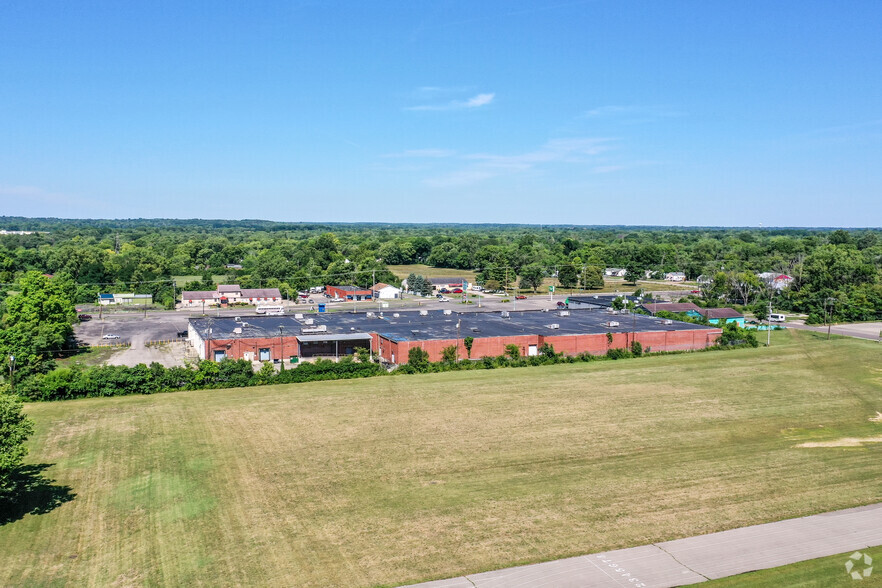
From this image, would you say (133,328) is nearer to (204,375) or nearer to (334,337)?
→ (334,337)

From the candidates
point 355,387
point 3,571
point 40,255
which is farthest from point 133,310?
point 3,571

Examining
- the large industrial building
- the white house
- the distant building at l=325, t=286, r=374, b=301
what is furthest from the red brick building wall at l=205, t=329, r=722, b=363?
the white house

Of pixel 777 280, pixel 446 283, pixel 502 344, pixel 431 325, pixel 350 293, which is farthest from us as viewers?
→ pixel 446 283

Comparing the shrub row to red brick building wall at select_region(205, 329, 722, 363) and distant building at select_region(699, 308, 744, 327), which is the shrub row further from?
distant building at select_region(699, 308, 744, 327)

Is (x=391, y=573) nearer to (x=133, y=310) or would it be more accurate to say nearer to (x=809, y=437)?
(x=809, y=437)

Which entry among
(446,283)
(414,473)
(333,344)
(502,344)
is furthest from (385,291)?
(414,473)

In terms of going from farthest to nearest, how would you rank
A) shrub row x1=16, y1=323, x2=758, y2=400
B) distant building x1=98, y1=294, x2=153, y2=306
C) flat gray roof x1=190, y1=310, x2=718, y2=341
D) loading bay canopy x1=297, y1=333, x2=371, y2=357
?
distant building x1=98, y1=294, x2=153, y2=306
flat gray roof x1=190, y1=310, x2=718, y2=341
loading bay canopy x1=297, y1=333, x2=371, y2=357
shrub row x1=16, y1=323, x2=758, y2=400

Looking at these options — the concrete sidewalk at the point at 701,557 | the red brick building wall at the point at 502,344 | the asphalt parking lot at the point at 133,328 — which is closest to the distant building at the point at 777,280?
the red brick building wall at the point at 502,344
